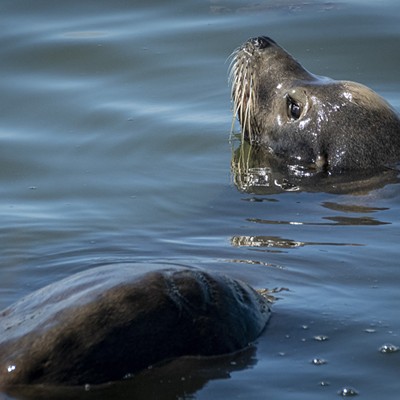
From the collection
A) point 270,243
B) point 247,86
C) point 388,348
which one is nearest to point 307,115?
point 247,86

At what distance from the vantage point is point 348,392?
5.54 meters

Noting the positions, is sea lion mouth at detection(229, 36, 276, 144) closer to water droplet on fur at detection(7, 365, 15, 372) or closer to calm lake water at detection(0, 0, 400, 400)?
calm lake water at detection(0, 0, 400, 400)

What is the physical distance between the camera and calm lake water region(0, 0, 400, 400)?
5949mm

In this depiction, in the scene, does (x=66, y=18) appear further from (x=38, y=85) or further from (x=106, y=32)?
(x=38, y=85)

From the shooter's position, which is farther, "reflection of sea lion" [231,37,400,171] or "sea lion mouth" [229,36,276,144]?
"sea lion mouth" [229,36,276,144]

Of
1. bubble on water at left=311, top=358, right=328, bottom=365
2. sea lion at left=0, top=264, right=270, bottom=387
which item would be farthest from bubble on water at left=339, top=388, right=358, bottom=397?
sea lion at left=0, top=264, right=270, bottom=387

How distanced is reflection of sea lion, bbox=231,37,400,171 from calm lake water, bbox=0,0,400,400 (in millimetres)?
367

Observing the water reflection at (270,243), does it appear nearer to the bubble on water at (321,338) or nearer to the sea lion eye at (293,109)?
the bubble on water at (321,338)

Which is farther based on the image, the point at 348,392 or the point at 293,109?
the point at 293,109

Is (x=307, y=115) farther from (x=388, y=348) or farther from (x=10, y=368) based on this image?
(x=10, y=368)

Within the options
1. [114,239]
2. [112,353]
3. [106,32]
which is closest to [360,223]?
[114,239]

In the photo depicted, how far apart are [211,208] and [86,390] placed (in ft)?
11.9

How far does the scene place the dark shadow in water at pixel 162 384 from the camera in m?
5.44

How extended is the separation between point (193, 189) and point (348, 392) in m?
4.05
